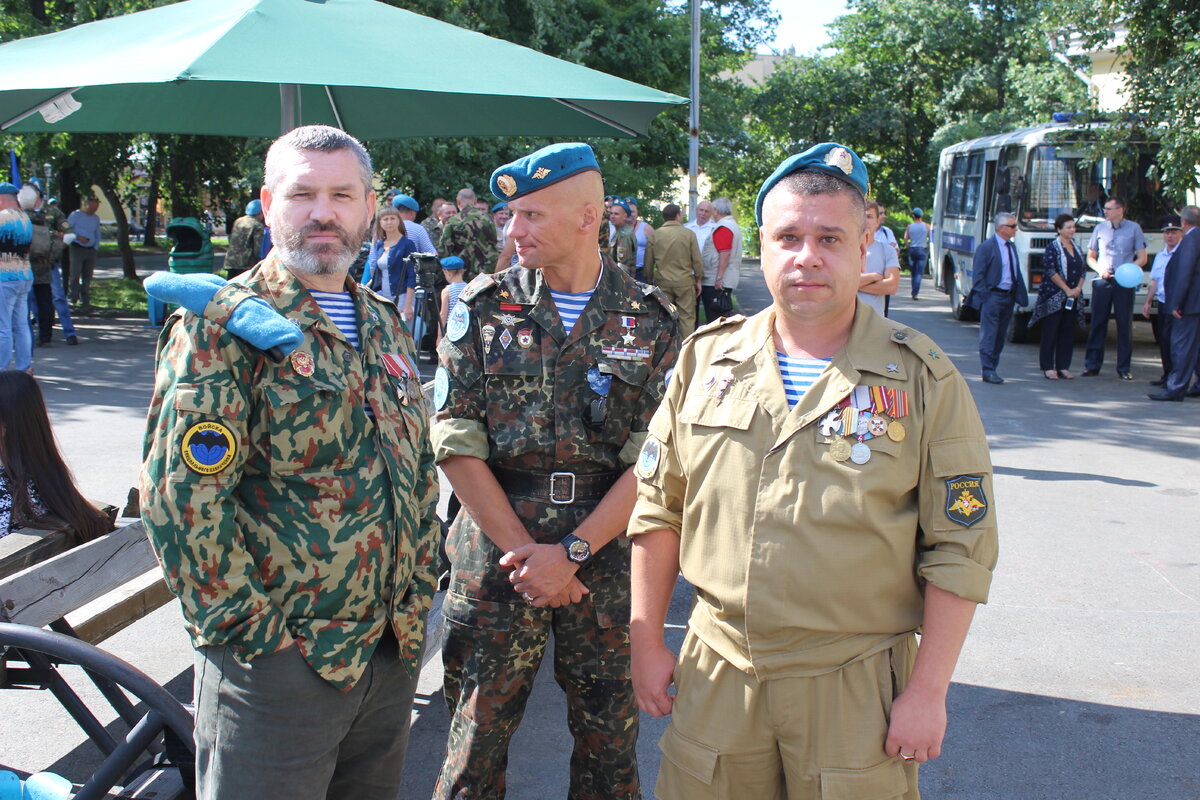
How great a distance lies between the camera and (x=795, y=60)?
130ft

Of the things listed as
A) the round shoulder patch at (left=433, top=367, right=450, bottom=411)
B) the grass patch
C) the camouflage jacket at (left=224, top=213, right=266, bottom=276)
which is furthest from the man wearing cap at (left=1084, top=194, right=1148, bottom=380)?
the grass patch

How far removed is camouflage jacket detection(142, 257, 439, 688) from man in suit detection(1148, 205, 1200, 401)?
10637mm

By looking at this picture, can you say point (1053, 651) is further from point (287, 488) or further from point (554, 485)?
point (287, 488)

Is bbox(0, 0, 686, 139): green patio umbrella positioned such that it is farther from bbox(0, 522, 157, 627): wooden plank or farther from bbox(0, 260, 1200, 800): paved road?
bbox(0, 260, 1200, 800): paved road

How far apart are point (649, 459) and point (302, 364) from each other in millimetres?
771

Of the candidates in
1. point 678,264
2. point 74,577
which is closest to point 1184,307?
point 678,264

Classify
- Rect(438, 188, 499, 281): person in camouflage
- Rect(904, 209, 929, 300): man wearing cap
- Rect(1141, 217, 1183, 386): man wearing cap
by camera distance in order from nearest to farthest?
Rect(438, 188, 499, 281): person in camouflage, Rect(1141, 217, 1183, 386): man wearing cap, Rect(904, 209, 929, 300): man wearing cap

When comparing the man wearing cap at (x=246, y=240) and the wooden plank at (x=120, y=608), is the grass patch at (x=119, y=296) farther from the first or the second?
the wooden plank at (x=120, y=608)

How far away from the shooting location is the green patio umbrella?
12.0 ft

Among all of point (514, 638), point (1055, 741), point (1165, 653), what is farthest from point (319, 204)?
point (1165, 653)

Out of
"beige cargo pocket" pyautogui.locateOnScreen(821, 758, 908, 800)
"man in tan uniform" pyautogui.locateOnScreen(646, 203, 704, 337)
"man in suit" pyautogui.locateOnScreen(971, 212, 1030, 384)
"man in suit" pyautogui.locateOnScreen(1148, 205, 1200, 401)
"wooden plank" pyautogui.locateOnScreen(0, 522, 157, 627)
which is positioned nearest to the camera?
"beige cargo pocket" pyautogui.locateOnScreen(821, 758, 908, 800)

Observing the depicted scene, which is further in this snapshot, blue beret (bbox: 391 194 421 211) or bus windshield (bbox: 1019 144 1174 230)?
bus windshield (bbox: 1019 144 1174 230)

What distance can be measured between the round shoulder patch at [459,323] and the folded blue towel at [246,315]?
0.75 metres

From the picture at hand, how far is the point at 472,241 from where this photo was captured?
35.4ft
